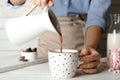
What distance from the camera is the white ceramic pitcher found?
91cm

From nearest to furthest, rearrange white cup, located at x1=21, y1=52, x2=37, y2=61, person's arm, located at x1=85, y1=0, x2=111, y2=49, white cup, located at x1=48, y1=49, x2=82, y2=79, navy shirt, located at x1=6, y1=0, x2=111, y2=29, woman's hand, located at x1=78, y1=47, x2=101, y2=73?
white cup, located at x1=48, y1=49, x2=82, y2=79, woman's hand, located at x1=78, y1=47, x2=101, y2=73, white cup, located at x1=21, y1=52, x2=37, y2=61, person's arm, located at x1=85, y1=0, x2=111, y2=49, navy shirt, located at x1=6, y1=0, x2=111, y2=29

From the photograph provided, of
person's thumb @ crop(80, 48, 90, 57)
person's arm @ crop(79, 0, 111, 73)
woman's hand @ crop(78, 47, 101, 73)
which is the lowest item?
woman's hand @ crop(78, 47, 101, 73)

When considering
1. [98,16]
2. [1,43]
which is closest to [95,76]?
[98,16]

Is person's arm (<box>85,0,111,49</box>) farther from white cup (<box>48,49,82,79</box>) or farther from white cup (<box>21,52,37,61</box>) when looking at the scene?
white cup (<box>48,49,82,79</box>)

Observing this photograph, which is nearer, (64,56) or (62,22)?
(64,56)

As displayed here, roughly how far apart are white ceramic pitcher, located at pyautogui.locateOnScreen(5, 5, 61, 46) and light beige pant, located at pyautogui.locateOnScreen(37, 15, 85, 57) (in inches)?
25.2

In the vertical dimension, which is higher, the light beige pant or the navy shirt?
the navy shirt

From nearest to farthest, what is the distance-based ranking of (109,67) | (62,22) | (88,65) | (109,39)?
(88,65)
(109,67)
(109,39)
(62,22)

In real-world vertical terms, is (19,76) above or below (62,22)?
below

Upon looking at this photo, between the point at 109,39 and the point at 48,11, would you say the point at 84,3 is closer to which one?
the point at 109,39

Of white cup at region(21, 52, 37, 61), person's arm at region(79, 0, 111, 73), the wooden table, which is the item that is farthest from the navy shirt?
the wooden table

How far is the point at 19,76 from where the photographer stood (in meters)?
0.96

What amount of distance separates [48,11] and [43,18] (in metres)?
0.04

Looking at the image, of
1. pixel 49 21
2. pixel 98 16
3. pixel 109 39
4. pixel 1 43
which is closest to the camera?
pixel 49 21
